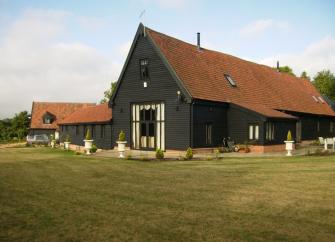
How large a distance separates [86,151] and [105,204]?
19709 millimetres

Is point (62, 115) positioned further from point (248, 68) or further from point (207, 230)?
point (207, 230)

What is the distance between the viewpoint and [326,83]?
66750 millimetres

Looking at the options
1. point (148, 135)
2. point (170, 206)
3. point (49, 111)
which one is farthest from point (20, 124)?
point (170, 206)

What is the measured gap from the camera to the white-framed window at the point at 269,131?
27098 mm

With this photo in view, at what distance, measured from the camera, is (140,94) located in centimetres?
2981

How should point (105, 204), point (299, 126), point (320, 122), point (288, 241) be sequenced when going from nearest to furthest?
point (288, 241) → point (105, 204) → point (299, 126) → point (320, 122)

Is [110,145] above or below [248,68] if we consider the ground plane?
below

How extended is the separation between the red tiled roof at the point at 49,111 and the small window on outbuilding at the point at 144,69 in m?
36.1

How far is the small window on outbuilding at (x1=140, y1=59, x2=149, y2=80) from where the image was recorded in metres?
29.2

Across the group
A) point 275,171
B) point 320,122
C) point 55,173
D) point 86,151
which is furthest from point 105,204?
point 320,122

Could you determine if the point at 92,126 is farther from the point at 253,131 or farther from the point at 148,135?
the point at 253,131

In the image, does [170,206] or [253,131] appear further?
[253,131]

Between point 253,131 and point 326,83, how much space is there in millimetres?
45338

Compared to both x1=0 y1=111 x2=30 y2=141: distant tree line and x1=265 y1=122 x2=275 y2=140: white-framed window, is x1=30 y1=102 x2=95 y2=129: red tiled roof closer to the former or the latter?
x1=0 y1=111 x2=30 y2=141: distant tree line
